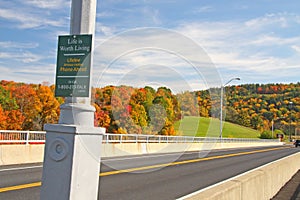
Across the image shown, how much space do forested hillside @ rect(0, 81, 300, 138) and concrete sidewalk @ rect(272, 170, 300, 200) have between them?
8.76 ft

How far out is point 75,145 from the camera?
366 centimetres

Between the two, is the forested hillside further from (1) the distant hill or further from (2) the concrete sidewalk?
(2) the concrete sidewalk

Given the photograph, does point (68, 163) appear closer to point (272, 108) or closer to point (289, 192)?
point (289, 192)

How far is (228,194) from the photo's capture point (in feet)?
18.0

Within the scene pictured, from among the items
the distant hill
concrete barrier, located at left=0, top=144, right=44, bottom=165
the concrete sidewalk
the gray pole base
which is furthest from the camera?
the distant hill

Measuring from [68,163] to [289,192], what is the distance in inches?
376

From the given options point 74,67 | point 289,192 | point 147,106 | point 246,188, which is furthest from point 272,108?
point 74,67

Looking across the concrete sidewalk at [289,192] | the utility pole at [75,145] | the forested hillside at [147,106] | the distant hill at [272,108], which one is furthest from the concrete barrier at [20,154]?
the distant hill at [272,108]

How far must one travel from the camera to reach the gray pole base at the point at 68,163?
142 inches

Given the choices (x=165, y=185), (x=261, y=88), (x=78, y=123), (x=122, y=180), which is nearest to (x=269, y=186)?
(x=165, y=185)

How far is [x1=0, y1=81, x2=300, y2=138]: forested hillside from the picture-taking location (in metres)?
5.11

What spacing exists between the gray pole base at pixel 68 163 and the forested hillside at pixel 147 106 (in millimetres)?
911

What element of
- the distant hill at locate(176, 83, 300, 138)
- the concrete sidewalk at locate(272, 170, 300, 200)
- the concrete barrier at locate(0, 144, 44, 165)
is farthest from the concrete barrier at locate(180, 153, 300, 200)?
the distant hill at locate(176, 83, 300, 138)

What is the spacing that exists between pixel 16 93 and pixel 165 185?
77.0 m
